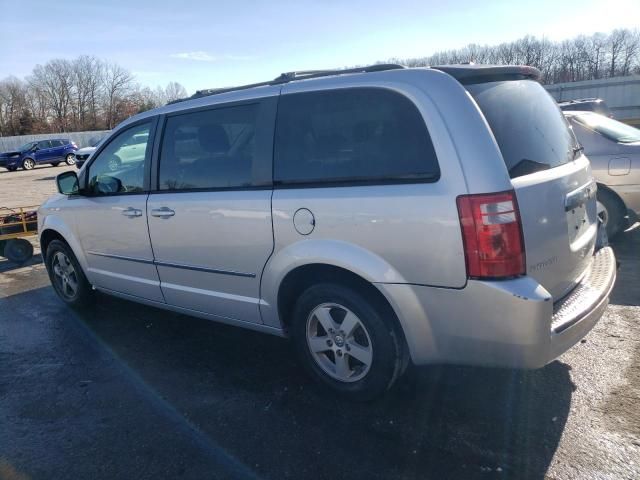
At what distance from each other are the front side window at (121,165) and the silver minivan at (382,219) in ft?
0.65

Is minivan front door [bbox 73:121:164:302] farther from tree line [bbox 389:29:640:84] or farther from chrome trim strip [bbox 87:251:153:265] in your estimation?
tree line [bbox 389:29:640:84]

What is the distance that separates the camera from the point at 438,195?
2.56m

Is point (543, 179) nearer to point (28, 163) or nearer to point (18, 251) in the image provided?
point (18, 251)

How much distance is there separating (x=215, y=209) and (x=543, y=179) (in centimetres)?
207

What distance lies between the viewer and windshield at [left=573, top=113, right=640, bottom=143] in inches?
236

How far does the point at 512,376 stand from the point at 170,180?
2828mm

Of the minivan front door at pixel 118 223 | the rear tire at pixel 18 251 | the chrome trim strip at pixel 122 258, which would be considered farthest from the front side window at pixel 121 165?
the rear tire at pixel 18 251

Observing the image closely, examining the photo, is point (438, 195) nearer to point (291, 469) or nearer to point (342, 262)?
point (342, 262)

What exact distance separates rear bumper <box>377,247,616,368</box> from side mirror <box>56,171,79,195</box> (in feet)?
11.2

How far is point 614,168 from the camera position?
229 inches

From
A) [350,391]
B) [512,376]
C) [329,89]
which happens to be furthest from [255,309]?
[512,376]

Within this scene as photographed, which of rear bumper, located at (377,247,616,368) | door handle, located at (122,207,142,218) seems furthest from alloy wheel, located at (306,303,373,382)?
door handle, located at (122,207,142,218)

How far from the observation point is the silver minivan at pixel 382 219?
2533 millimetres

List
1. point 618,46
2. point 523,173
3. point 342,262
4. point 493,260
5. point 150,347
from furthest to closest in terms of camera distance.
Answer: point 618,46, point 150,347, point 342,262, point 523,173, point 493,260
